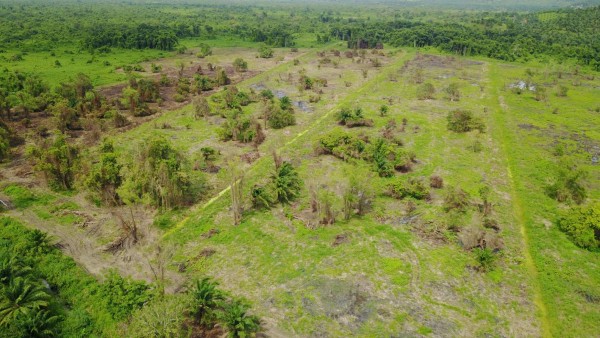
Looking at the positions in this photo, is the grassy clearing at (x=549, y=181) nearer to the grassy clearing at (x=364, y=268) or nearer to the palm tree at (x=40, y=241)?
the grassy clearing at (x=364, y=268)

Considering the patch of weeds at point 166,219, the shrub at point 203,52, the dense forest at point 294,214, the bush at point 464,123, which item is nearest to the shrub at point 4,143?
the dense forest at point 294,214

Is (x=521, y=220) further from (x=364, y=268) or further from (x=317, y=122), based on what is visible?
(x=317, y=122)

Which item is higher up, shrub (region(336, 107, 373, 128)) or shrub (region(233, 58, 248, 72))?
shrub (region(233, 58, 248, 72))

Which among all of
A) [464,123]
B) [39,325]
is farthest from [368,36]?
[39,325]

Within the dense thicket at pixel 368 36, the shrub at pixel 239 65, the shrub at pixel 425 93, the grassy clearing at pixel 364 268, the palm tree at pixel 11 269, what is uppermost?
the dense thicket at pixel 368 36

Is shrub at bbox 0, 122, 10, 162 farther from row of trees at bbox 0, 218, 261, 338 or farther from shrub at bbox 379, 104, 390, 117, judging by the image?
shrub at bbox 379, 104, 390, 117

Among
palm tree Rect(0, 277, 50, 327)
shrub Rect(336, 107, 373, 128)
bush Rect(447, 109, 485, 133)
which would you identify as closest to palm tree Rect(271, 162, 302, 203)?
shrub Rect(336, 107, 373, 128)

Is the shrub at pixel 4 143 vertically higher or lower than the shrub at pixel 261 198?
higher
